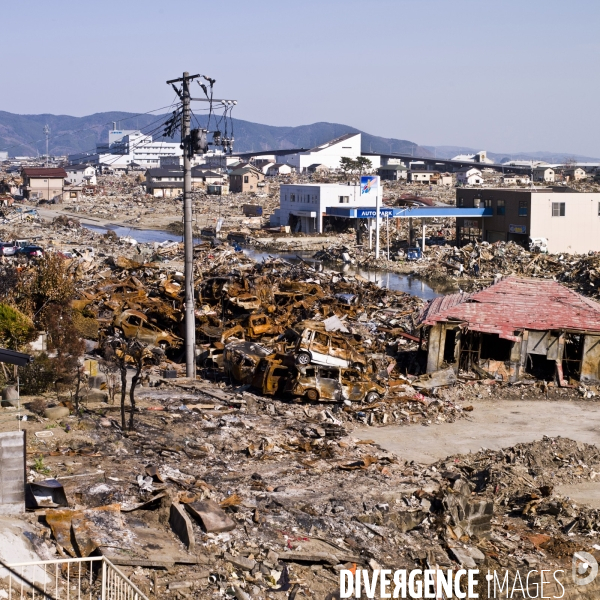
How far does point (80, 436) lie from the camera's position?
11.4m

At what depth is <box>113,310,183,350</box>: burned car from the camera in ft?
61.7

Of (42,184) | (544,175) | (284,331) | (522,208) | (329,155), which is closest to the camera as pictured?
(284,331)

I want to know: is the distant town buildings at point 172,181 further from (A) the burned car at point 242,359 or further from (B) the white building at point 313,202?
(A) the burned car at point 242,359

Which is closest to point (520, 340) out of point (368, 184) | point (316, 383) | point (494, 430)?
point (494, 430)

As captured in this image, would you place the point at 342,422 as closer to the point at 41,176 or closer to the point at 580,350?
the point at 580,350

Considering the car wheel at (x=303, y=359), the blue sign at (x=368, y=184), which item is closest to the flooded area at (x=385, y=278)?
the blue sign at (x=368, y=184)

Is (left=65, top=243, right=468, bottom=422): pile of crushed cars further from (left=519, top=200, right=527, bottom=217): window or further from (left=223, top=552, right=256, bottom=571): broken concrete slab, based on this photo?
(left=519, top=200, right=527, bottom=217): window

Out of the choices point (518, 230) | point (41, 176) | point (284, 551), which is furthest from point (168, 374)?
point (41, 176)

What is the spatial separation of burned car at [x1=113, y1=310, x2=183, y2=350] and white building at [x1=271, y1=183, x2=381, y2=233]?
106 ft

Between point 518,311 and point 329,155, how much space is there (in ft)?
393

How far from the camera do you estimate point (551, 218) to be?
39562 millimetres

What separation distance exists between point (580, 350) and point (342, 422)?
19.2 feet

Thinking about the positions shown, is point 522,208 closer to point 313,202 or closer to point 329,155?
point 313,202

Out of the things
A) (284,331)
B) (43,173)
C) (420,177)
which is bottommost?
(284,331)
